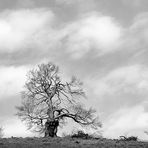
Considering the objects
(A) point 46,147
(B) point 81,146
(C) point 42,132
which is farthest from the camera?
(C) point 42,132

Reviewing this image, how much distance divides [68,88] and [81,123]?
5394 millimetres

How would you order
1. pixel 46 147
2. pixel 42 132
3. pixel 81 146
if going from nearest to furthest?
pixel 46 147
pixel 81 146
pixel 42 132

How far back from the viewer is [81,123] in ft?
181

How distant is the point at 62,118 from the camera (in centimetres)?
5406

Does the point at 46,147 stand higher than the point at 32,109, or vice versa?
the point at 32,109

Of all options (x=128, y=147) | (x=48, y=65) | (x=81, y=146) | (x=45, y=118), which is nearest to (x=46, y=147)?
(x=81, y=146)

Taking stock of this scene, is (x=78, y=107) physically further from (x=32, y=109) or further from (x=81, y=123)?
(x=32, y=109)

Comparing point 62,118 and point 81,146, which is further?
point 62,118

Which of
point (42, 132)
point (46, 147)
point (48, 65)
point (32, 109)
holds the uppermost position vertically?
point (48, 65)

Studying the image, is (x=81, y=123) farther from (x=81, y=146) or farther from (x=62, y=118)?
(x=81, y=146)

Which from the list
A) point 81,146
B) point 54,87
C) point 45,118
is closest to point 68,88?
point 54,87

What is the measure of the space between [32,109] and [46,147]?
26735mm

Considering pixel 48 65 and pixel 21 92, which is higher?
pixel 48 65

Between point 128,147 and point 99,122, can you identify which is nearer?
point 128,147
